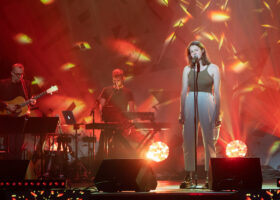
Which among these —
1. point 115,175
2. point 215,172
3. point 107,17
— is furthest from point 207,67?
point 107,17

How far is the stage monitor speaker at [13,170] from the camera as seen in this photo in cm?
409

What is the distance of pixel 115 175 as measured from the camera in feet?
13.4

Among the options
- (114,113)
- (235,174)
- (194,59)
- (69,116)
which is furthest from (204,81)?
(69,116)

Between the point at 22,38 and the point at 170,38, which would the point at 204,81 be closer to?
the point at 170,38

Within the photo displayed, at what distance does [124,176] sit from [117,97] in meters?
2.99

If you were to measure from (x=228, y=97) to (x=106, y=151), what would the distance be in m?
2.98

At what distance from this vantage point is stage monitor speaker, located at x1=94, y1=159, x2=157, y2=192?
158 inches

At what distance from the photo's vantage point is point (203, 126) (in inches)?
177

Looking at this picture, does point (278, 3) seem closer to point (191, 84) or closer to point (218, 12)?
point (218, 12)

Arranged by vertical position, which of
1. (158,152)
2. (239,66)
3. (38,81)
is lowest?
(158,152)

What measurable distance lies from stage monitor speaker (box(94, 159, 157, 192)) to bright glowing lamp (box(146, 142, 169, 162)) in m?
2.83

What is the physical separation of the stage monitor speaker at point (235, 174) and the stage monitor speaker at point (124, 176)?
0.68 meters

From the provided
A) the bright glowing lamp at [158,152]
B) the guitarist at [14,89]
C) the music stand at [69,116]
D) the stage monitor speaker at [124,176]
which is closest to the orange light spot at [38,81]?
the guitarist at [14,89]

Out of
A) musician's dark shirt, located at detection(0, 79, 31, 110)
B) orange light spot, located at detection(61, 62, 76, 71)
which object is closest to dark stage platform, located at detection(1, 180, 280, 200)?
musician's dark shirt, located at detection(0, 79, 31, 110)
